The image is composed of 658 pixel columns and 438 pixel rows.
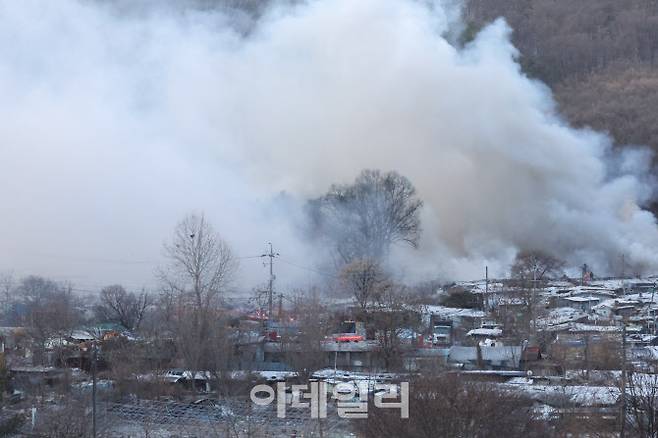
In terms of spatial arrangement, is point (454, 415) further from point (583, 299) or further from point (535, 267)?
point (535, 267)

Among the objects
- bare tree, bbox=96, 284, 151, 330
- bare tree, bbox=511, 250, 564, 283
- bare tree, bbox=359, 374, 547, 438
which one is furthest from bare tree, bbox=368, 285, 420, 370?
bare tree, bbox=359, 374, 547, 438

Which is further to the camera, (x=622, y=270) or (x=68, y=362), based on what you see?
(x=622, y=270)

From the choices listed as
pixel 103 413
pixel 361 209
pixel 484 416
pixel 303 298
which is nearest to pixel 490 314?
pixel 303 298

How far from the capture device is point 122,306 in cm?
2322

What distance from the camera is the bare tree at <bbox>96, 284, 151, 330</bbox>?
883 inches

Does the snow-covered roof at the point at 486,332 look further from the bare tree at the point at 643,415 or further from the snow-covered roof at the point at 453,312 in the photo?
the bare tree at the point at 643,415

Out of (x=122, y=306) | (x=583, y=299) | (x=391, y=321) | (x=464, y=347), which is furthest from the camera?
(x=122, y=306)

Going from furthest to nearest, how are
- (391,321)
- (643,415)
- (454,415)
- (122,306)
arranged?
(122,306) < (391,321) < (643,415) < (454,415)

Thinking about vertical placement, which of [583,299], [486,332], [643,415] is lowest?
[643,415]

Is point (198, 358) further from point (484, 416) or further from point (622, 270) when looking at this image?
point (622, 270)

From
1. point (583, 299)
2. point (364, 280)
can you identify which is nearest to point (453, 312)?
point (364, 280)

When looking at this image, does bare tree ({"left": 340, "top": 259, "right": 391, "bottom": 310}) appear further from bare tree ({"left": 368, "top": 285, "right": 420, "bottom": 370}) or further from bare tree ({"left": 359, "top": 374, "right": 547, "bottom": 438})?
bare tree ({"left": 359, "top": 374, "right": 547, "bottom": 438})

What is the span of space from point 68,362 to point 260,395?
5.50 metres

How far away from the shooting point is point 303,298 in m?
20.8
